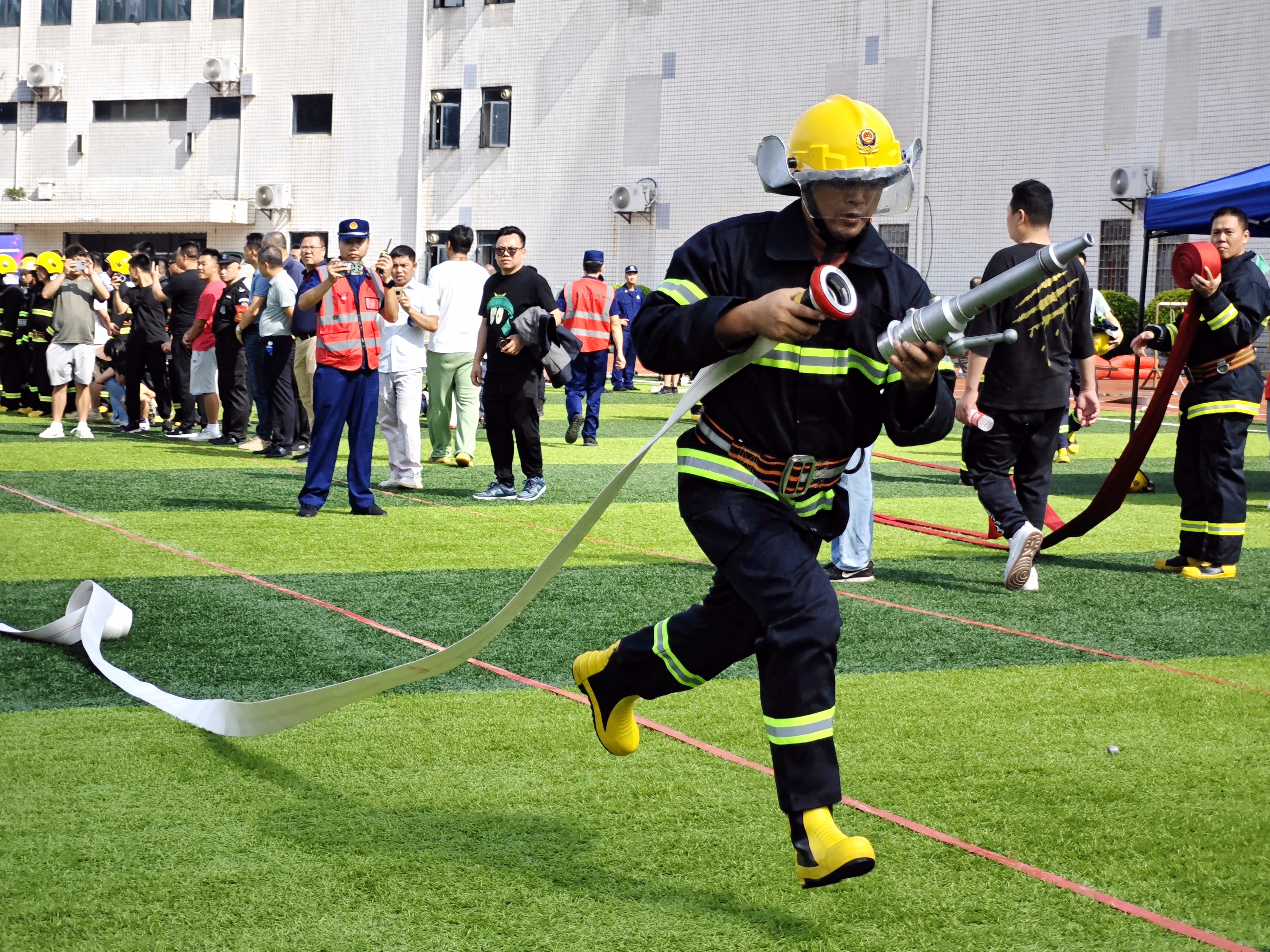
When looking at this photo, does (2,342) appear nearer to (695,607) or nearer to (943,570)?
(943,570)

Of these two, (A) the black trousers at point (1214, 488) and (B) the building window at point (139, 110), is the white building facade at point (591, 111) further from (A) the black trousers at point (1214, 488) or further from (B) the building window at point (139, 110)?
(A) the black trousers at point (1214, 488)

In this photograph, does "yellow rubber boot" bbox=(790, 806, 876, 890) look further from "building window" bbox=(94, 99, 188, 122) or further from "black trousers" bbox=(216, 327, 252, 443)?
"building window" bbox=(94, 99, 188, 122)

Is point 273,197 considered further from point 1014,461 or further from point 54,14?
point 1014,461

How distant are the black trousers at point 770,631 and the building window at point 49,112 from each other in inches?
1588

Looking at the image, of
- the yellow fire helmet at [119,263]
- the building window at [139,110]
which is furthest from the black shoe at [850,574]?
the building window at [139,110]

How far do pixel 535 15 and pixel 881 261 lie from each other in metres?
32.5

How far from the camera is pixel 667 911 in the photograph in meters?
3.35

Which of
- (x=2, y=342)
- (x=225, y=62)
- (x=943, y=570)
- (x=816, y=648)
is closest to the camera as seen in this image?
(x=816, y=648)

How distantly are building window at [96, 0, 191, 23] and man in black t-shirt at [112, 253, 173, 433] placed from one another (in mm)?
24400

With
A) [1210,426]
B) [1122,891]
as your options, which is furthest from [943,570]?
[1122,891]

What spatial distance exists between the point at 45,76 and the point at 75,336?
1093 inches

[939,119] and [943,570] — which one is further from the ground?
[939,119]

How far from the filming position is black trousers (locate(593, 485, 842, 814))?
3.22m

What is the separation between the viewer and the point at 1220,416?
8.53 m
